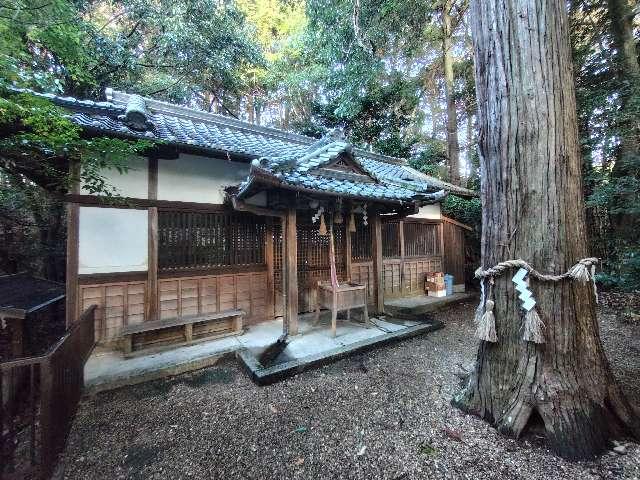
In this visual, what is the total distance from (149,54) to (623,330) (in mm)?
16470

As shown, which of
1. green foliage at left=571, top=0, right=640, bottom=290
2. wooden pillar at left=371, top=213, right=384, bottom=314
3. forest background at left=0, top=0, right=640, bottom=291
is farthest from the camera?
green foliage at left=571, top=0, right=640, bottom=290

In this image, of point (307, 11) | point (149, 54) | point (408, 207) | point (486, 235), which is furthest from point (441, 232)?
point (149, 54)

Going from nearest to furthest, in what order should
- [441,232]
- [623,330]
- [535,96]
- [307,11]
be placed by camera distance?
[535,96] → [623,330] → [307,11] → [441,232]

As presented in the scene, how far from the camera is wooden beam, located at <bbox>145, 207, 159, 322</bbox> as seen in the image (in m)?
5.27

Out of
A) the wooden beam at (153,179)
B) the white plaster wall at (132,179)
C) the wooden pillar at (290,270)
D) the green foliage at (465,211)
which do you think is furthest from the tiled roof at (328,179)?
the green foliage at (465,211)

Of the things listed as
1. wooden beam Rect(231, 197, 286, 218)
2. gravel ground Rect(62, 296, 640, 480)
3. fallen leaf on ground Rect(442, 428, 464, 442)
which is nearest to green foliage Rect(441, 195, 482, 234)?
gravel ground Rect(62, 296, 640, 480)

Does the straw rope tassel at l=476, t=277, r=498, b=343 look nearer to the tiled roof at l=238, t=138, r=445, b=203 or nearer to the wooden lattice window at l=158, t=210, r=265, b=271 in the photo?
the tiled roof at l=238, t=138, r=445, b=203

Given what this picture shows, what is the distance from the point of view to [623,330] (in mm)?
5586

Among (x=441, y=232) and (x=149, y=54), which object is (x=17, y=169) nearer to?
(x=149, y=54)

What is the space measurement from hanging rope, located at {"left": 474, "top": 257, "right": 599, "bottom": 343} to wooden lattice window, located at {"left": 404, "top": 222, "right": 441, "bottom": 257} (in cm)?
661

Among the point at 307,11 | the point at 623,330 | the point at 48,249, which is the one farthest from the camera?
the point at 307,11

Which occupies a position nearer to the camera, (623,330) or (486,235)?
(486,235)

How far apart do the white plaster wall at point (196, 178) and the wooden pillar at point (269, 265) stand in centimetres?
129

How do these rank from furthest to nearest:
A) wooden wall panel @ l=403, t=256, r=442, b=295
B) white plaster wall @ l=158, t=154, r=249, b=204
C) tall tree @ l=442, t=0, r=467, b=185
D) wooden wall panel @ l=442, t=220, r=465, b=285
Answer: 1. tall tree @ l=442, t=0, r=467, b=185
2. wooden wall panel @ l=442, t=220, r=465, b=285
3. wooden wall panel @ l=403, t=256, r=442, b=295
4. white plaster wall @ l=158, t=154, r=249, b=204
